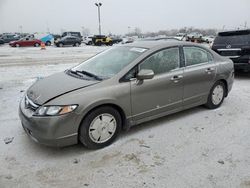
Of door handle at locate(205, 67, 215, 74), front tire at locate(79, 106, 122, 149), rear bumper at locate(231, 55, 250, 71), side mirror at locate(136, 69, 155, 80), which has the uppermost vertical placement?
side mirror at locate(136, 69, 155, 80)

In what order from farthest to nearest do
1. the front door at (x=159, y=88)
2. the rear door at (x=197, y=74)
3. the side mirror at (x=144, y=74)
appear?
the rear door at (x=197, y=74) < the front door at (x=159, y=88) < the side mirror at (x=144, y=74)

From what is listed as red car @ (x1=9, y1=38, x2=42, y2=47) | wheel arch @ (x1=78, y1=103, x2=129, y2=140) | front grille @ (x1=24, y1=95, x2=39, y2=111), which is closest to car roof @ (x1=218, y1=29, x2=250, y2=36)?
wheel arch @ (x1=78, y1=103, x2=129, y2=140)

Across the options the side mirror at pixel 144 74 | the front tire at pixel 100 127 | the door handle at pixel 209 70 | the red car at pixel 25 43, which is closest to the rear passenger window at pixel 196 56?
the door handle at pixel 209 70

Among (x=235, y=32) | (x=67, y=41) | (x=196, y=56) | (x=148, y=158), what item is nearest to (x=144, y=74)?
(x=148, y=158)

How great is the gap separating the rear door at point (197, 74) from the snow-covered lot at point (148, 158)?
42 centimetres

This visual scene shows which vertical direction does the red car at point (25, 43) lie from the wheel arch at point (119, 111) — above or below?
above

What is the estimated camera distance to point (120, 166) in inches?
116

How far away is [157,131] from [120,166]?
117cm

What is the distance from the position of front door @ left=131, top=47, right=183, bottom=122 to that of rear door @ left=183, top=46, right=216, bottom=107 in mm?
181

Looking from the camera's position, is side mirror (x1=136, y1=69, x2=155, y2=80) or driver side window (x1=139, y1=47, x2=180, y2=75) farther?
driver side window (x1=139, y1=47, x2=180, y2=75)

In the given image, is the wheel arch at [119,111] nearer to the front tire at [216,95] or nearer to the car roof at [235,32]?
the front tire at [216,95]

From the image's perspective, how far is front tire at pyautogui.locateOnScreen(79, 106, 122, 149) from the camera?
125 inches

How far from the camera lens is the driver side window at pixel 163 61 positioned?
3.72m

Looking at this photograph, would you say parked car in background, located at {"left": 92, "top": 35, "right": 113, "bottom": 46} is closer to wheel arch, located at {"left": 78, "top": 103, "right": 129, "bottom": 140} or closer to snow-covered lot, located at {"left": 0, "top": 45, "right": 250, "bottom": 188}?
snow-covered lot, located at {"left": 0, "top": 45, "right": 250, "bottom": 188}
